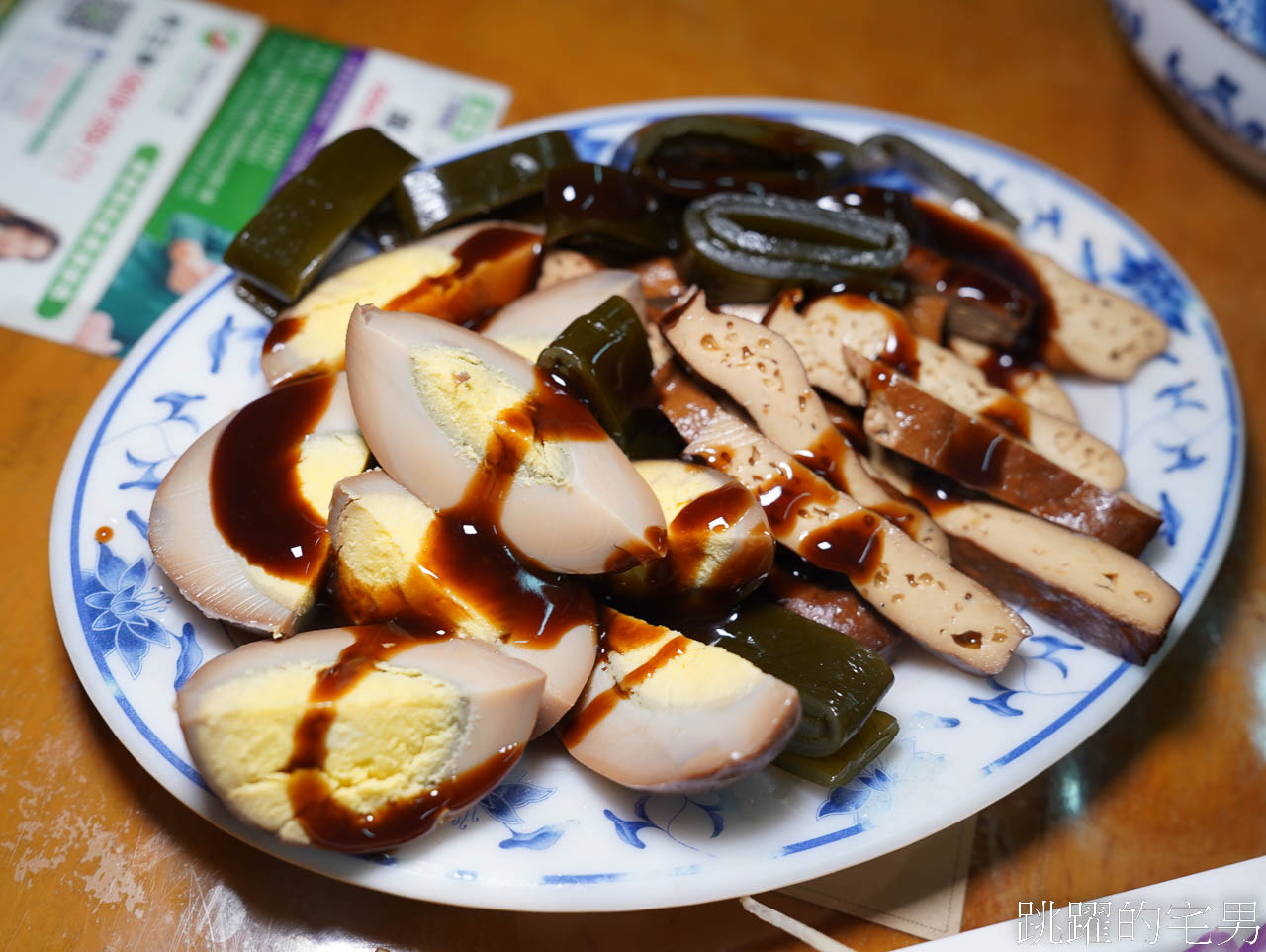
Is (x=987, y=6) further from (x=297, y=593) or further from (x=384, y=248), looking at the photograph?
(x=297, y=593)

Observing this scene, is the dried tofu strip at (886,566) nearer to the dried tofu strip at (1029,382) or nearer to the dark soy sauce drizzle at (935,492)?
the dark soy sauce drizzle at (935,492)

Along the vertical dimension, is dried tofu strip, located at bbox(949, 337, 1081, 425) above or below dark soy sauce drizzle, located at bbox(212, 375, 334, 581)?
above

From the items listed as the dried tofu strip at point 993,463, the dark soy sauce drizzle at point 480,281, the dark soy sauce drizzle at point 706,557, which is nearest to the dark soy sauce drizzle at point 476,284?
the dark soy sauce drizzle at point 480,281

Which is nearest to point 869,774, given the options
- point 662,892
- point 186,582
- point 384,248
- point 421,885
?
point 662,892

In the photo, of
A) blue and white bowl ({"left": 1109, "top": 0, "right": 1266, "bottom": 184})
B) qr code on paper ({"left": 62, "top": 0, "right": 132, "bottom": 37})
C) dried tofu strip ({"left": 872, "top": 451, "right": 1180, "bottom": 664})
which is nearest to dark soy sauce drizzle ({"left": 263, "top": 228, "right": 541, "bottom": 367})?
dried tofu strip ({"left": 872, "top": 451, "right": 1180, "bottom": 664})

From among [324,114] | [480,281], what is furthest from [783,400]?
[324,114]

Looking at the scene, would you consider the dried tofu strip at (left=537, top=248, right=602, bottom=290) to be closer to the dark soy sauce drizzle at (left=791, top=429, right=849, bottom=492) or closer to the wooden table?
the dark soy sauce drizzle at (left=791, top=429, right=849, bottom=492)
